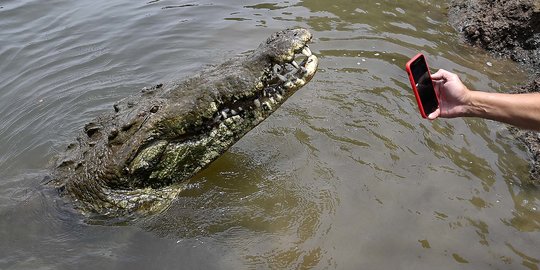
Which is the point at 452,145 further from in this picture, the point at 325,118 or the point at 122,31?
the point at 122,31

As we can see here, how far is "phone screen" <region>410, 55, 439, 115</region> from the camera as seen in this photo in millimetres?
3279

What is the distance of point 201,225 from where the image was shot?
3.85 meters

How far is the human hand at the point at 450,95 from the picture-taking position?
3281 millimetres

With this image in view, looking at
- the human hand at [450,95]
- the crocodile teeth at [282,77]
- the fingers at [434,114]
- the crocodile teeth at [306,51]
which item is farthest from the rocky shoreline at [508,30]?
the crocodile teeth at [282,77]

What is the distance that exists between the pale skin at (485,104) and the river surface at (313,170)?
0.86 metres

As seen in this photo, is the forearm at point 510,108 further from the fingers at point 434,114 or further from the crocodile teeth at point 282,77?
the crocodile teeth at point 282,77

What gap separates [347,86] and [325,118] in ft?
2.29

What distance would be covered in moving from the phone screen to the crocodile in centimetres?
77

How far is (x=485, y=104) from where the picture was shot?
10.5 ft

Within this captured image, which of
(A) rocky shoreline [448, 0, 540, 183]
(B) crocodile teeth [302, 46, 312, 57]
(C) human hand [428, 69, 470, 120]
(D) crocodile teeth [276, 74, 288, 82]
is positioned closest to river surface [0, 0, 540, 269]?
(A) rocky shoreline [448, 0, 540, 183]

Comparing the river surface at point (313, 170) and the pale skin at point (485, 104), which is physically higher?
the pale skin at point (485, 104)

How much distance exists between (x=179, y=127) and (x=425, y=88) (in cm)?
186

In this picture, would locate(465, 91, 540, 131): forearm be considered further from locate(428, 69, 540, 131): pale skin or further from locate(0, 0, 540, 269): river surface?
locate(0, 0, 540, 269): river surface

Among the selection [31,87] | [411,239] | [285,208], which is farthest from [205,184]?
[31,87]
